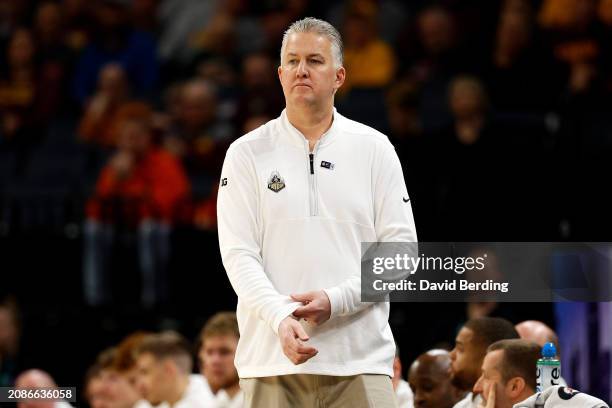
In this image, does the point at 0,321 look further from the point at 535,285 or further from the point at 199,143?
the point at 535,285

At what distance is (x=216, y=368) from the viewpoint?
6285 mm

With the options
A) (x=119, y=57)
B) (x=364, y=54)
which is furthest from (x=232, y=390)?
(x=119, y=57)

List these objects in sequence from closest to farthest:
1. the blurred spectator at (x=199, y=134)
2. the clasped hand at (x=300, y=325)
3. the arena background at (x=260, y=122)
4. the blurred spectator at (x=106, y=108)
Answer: the clasped hand at (x=300, y=325), the arena background at (x=260, y=122), the blurred spectator at (x=199, y=134), the blurred spectator at (x=106, y=108)

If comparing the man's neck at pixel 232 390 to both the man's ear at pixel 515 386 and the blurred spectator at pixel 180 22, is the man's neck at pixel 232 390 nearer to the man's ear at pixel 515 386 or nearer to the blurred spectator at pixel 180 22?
the man's ear at pixel 515 386

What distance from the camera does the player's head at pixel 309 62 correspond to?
14.2 feet

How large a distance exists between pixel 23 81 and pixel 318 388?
8974mm

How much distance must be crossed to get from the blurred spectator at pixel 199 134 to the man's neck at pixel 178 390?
4.02m

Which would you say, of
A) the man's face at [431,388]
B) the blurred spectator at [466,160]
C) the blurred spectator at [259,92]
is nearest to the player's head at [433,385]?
the man's face at [431,388]

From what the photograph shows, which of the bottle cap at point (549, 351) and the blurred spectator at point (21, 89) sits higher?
the blurred spectator at point (21, 89)

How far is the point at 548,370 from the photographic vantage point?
472 centimetres

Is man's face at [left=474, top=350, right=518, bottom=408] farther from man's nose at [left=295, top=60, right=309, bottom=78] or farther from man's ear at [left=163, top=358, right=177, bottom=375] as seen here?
man's ear at [left=163, top=358, right=177, bottom=375]

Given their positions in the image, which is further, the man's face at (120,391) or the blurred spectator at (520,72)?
the blurred spectator at (520,72)

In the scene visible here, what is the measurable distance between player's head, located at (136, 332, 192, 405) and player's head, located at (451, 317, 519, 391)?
1.80 meters

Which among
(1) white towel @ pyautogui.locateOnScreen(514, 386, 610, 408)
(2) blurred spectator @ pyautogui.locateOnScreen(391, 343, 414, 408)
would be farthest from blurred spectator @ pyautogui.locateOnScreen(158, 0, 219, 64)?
(1) white towel @ pyautogui.locateOnScreen(514, 386, 610, 408)
